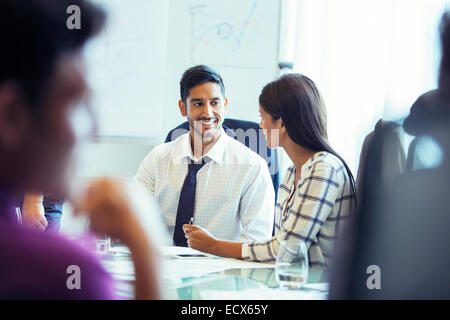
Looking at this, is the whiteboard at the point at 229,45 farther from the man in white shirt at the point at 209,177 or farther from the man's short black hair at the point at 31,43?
the man's short black hair at the point at 31,43

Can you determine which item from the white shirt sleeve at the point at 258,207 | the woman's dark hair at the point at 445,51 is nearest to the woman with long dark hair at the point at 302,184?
the white shirt sleeve at the point at 258,207

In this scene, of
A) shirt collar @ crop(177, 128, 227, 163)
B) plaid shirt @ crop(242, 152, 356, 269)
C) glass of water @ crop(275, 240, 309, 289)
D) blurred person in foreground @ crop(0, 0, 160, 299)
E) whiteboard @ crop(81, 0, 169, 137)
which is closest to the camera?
blurred person in foreground @ crop(0, 0, 160, 299)

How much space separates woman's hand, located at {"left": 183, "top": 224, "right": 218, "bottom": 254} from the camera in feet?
4.91

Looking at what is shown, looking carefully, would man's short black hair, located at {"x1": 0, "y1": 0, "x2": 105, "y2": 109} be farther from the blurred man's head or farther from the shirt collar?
the shirt collar

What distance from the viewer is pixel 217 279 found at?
1.14m

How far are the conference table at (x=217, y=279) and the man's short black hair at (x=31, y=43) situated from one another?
373 millimetres

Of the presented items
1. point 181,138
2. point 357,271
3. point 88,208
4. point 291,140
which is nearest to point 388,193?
point 357,271

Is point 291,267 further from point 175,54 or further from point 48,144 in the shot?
point 175,54

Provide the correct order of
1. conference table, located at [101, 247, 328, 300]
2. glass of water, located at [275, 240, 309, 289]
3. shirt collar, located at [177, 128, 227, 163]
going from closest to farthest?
conference table, located at [101, 247, 328, 300] → glass of water, located at [275, 240, 309, 289] → shirt collar, located at [177, 128, 227, 163]

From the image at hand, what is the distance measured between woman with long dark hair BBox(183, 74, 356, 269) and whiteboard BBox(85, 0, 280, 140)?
1206mm

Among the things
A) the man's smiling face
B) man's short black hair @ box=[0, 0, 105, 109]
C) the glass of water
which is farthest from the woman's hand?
man's short black hair @ box=[0, 0, 105, 109]

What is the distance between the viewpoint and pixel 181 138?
2246 millimetres
